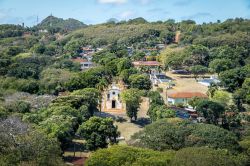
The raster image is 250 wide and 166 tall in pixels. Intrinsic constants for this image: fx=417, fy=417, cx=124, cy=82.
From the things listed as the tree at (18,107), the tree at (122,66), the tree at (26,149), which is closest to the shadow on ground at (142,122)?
the tree at (18,107)

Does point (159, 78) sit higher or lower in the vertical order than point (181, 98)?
higher

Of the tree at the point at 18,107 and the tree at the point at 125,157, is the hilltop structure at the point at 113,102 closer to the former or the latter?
the tree at the point at 18,107

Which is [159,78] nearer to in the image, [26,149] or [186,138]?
[186,138]

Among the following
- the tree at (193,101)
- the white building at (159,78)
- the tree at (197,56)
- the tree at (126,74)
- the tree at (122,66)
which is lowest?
the tree at (193,101)

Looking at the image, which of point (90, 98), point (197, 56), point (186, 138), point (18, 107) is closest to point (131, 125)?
point (90, 98)

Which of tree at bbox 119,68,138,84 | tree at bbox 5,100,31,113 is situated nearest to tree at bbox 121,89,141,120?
tree at bbox 5,100,31,113

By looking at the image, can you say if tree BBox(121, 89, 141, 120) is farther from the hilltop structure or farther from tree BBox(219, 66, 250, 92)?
tree BBox(219, 66, 250, 92)
